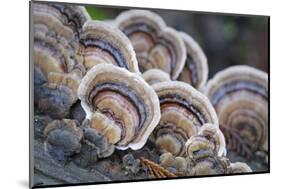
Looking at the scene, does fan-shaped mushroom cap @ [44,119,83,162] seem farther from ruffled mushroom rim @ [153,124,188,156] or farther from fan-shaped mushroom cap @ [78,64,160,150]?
ruffled mushroom rim @ [153,124,188,156]

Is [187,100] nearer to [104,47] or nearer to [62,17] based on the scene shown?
[104,47]

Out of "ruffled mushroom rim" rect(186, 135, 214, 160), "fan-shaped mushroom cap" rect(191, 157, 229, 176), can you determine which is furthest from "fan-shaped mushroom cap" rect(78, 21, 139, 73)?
"fan-shaped mushroom cap" rect(191, 157, 229, 176)

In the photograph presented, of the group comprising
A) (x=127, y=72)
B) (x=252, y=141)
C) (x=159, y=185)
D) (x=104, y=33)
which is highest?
(x=104, y=33)

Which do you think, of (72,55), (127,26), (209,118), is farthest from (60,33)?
(209,118)

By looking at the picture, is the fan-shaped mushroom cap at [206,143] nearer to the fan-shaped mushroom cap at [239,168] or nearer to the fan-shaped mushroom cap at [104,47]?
the fan-shaped mushroom cap at [239,168]

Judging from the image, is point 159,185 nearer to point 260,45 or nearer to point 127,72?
point 127,72

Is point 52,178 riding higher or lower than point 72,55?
lower

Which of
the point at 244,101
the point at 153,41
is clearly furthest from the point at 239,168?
the point at 153,41

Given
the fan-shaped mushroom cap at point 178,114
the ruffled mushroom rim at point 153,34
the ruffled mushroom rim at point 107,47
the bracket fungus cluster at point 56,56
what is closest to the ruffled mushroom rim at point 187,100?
the fan-shaped mushroom cap at point 178,114
